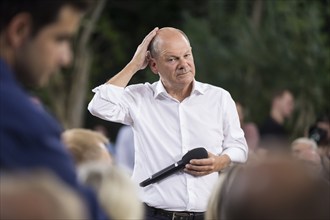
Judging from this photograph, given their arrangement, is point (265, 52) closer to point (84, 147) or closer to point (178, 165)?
point (178, 165)

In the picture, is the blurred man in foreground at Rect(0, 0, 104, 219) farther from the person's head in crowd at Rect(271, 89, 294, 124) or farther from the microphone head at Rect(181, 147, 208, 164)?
the person's head in crowd at Rect(271, 89, 294, 124)

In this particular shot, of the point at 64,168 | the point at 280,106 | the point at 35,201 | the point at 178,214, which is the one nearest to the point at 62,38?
the point at 64,168

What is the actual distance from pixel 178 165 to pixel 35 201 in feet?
12.5

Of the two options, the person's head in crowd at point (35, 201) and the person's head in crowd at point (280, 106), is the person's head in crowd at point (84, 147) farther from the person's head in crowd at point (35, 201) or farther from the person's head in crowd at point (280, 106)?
the person's head in crowd at point (280, 106)

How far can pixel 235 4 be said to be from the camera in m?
21.9

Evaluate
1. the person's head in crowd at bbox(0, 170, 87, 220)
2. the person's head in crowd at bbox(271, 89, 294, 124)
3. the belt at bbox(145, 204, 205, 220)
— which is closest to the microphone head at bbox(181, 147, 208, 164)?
the belt at bbox(145, 204, 205, 220)

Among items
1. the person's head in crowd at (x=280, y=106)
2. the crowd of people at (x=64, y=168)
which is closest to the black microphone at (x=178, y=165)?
the crowd of people at (x=64, y=168)

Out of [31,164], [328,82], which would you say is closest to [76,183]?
[31,164]

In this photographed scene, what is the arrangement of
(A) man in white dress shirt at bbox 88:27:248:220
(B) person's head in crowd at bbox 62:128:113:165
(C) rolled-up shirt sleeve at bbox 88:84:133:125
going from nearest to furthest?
(B) person's head in crowd at bbox 62:128:113:165 → (A) man in white dress shirt at bbox 88:27:248:220 → (C) rolled-up shirt sleeve at bbox 88:84:133:125

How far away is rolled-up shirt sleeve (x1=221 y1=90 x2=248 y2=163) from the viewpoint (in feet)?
20.0

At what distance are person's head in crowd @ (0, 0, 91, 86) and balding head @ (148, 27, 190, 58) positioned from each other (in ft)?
10.1

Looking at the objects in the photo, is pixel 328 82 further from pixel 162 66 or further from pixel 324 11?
pixel 162 66

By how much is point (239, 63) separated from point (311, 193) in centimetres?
1701

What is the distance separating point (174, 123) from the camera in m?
6.13
